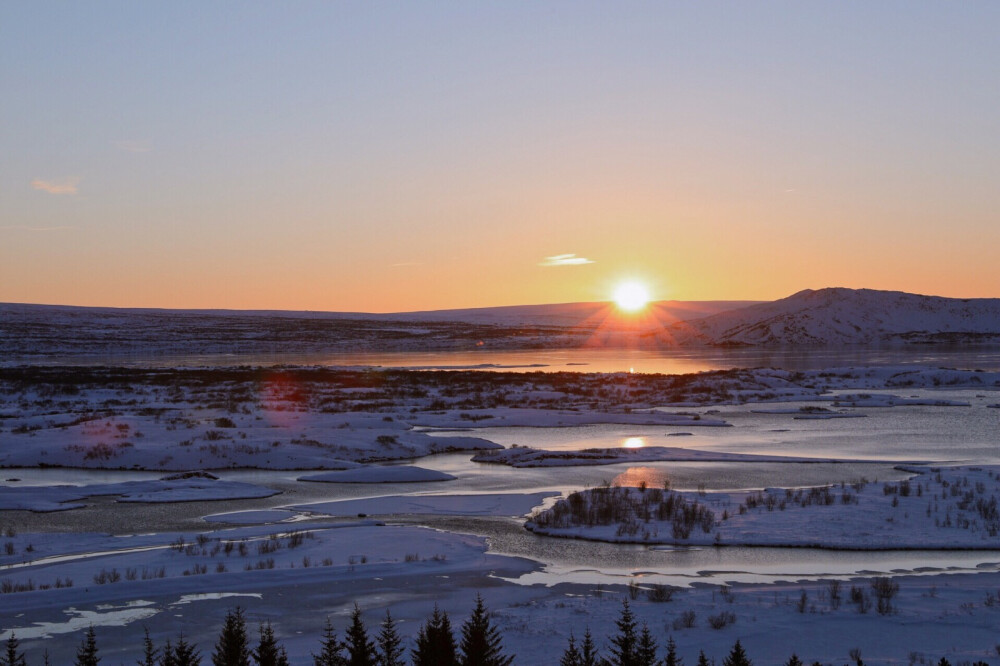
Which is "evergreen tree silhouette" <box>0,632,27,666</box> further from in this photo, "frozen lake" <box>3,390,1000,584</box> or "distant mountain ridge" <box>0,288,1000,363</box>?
"distant mountain ridge" <box>0,288,1000,363</box>

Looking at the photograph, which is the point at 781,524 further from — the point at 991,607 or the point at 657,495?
the point at 991,607

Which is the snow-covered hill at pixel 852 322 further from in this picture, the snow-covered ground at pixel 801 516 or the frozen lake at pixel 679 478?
the snow-covered ground at pixel 801 516

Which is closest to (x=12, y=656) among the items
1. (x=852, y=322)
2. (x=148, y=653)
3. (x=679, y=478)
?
(x=148, y=653)

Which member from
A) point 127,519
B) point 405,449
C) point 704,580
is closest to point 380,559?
point 704,580

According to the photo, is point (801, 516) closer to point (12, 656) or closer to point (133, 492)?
point (12, 656)

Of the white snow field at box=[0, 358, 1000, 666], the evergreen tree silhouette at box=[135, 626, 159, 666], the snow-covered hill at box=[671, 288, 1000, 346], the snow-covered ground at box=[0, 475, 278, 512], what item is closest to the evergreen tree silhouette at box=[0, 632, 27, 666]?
the evergreen tree silhouette at box=[135, 626, 159, 666]

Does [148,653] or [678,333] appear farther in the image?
[678,333]

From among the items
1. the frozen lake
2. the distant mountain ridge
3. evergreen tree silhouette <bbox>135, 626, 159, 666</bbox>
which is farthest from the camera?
the distant mountain ridge

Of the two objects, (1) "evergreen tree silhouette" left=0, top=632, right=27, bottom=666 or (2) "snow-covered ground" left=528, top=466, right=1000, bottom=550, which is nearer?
(1) "evergreen tree silhouette" left=0, top=632, right=27, bottom=666
